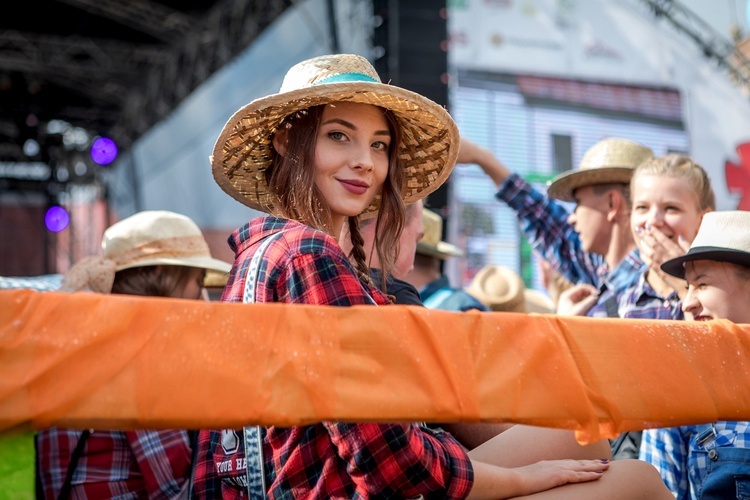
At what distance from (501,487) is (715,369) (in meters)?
0.46

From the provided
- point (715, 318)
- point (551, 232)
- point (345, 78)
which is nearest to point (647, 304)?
point (715, 318)

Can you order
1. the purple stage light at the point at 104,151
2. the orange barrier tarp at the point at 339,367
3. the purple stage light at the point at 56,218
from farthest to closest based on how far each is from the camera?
the purple stage light at the point at 56,218
the purple stage light at the point at 104,151
the orange barrier tarp at the point at 339,367

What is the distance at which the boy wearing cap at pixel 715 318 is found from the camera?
2119 mm

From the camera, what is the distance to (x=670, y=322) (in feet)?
5.23

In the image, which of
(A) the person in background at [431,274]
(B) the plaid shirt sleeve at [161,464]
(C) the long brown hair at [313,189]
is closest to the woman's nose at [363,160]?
(C) the long brown hair at [313,189]

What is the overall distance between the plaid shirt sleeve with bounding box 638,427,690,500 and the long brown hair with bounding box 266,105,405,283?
36.4 inches

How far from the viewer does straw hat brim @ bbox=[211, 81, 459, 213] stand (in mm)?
1992

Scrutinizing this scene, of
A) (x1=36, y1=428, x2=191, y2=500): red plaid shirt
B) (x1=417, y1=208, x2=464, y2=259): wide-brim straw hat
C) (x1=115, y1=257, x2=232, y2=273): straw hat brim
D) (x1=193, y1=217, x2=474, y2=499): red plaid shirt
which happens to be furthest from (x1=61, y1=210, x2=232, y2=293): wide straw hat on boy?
(x1=193, y1=217, x2=474, y2=499): red plaid shirt

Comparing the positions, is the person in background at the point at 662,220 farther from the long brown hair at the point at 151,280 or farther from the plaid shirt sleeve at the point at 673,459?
the long brown hair at the point at 151,280

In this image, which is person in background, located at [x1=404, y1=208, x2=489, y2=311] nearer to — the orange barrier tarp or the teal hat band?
the teal hat band

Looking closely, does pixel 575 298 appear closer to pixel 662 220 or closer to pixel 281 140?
pixel 662 220

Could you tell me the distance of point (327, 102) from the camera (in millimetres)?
2023

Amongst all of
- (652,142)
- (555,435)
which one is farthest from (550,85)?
(555,435)

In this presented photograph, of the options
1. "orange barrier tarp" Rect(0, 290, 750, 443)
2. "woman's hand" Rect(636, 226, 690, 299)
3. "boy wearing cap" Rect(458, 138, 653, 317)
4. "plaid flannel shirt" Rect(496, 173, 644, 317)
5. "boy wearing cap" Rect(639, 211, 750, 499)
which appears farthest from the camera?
"plaid flannel shirt" Rect(496, 173, 644, 317)
